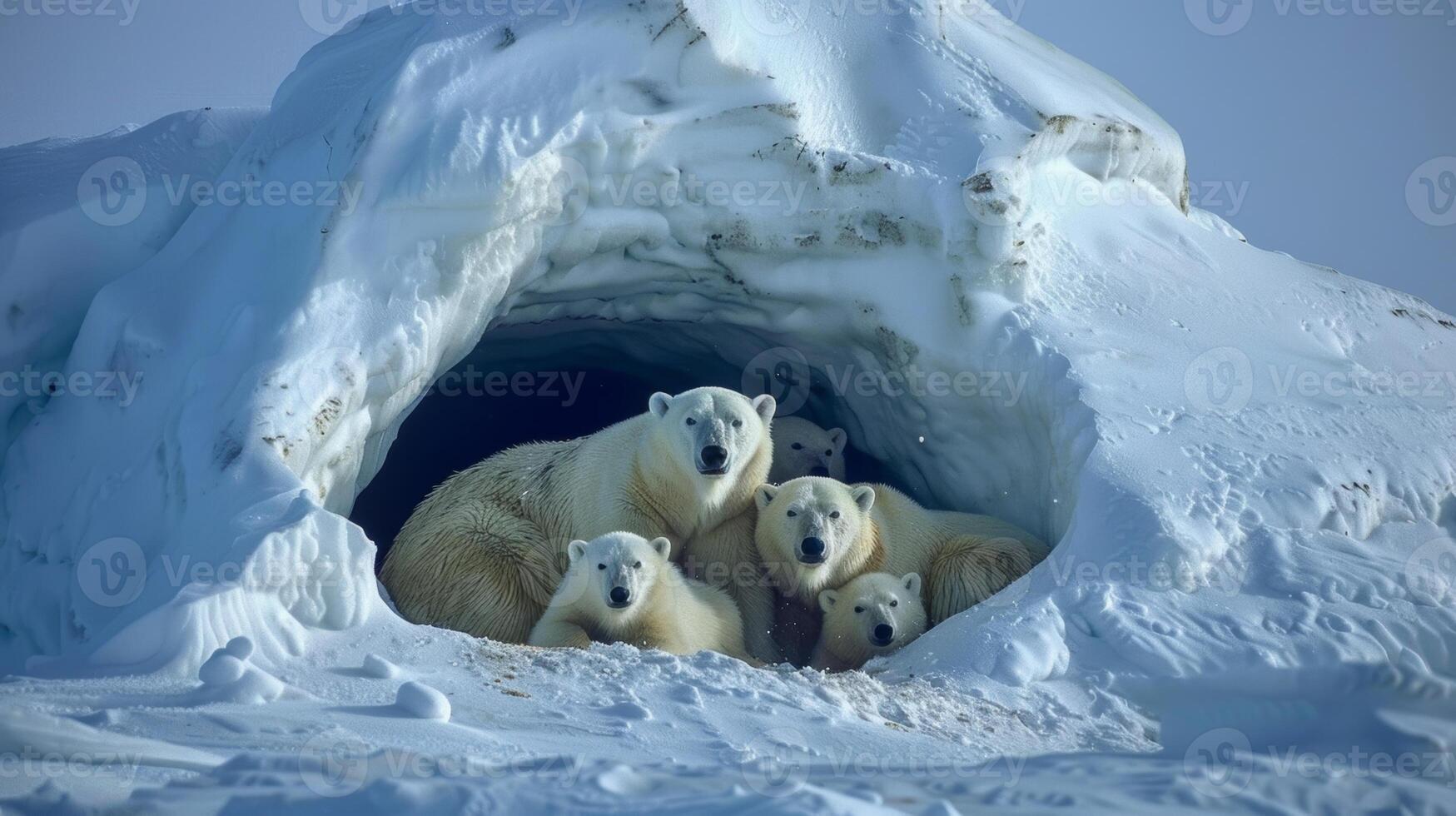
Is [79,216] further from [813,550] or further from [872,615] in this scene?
[872,615]

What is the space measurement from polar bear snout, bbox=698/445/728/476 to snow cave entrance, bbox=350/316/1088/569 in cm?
113

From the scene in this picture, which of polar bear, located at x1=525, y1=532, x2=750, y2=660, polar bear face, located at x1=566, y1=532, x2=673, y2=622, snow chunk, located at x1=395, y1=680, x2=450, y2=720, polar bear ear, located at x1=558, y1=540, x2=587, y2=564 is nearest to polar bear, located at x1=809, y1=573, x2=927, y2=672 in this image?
polar bear, located at x1=525, y1=532, x2=750, y2=660

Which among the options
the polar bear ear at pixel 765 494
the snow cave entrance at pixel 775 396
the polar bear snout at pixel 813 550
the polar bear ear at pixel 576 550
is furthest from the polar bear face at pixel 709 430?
the snow cave entrance at pixel 775 396

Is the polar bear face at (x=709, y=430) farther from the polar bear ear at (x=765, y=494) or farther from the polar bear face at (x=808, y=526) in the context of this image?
the polar bear face at (x=808, y=526)

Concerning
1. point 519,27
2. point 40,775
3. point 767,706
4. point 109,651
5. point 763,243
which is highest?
point 519,27

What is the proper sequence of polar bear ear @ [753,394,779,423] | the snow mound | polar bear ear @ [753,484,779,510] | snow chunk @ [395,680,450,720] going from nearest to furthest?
1. snow chunk @ [395,680,450,720]
2. polar bear ear @ [753,484,779,510]
3. polar bear ear @ [753,394,779,423]
4. the snow mound

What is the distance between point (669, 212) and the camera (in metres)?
5.68

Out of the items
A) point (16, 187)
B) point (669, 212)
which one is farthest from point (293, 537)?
point (16, 187)

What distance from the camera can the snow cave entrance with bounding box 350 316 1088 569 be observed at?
5578mm

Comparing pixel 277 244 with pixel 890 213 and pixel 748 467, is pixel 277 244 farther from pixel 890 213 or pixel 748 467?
pixel 890 213

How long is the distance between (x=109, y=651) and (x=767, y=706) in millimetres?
1797

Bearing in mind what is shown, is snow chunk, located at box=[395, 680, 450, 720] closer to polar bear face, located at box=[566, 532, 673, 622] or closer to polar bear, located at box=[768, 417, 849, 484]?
polar bear face, located at box=[566, 532, 673, 622]

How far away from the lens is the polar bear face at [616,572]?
15.0ft

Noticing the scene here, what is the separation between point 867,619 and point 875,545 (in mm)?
581
